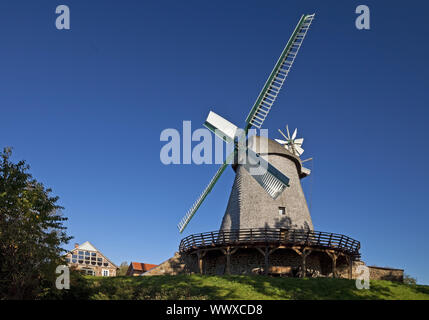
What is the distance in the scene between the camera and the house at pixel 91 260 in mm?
38812

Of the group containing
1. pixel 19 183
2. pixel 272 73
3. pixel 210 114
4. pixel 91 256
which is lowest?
pixel 91 256

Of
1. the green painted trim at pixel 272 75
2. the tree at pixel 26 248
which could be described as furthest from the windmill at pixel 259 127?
the tree at pixel 26 248

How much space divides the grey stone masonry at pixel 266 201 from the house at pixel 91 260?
1998 cm

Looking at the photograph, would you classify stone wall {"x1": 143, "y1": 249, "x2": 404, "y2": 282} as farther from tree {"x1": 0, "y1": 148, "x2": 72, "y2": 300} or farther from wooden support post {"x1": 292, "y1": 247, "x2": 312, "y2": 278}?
tree {"x1": 0, "y1": 148, "x2": 72, "y2": 300}

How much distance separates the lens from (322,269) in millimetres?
23891

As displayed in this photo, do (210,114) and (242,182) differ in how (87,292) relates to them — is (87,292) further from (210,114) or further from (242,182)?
(210,114)

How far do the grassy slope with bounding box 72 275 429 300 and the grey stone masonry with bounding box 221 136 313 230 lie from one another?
477 centimetres

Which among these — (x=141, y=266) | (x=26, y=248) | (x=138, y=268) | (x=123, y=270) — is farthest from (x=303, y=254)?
(x=123, y=270)

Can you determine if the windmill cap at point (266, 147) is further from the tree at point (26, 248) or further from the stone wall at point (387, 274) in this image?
the tree at point (26, 248)

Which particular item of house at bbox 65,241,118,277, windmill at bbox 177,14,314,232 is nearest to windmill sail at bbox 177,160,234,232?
windmill at bbox 177,14,314,232
